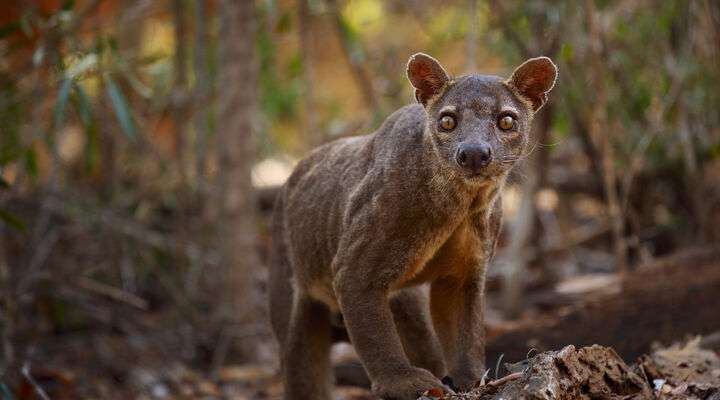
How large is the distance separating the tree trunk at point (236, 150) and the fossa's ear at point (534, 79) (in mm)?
3852

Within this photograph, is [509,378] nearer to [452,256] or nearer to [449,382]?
[449,382]

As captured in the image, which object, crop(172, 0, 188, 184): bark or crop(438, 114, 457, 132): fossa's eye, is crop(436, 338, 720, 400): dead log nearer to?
crop(438, 114, 457, 132): fossa's eye

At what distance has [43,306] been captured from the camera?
8750 mm

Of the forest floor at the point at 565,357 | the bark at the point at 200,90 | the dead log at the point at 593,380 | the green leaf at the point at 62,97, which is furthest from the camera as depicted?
the bark at the point at 200,90

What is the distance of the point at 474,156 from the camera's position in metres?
4.11

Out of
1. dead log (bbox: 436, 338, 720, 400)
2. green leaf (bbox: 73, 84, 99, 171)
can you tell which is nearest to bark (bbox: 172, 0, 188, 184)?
green leaf (bbox: 73, 84, 99, 171)

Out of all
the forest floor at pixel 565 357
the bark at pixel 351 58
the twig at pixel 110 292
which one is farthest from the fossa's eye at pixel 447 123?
the bark at pixel 351 58

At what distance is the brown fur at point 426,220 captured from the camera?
4.36 metres

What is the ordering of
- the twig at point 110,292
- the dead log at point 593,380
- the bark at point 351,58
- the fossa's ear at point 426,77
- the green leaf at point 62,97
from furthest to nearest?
the bark at point 351,58, the twig at point 110,292, the green leaf at point 62,97, the fossa's ear at point 426,77, the dead log at point 593,380

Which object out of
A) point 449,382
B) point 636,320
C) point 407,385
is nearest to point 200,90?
point 636,320

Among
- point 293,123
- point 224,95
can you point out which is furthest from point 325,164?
point 293,123

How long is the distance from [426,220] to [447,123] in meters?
0.46

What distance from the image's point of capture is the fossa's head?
420 centimetres

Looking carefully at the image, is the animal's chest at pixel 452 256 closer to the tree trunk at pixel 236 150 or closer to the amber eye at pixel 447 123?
the amber eye at pixel 447 123
